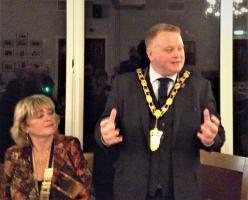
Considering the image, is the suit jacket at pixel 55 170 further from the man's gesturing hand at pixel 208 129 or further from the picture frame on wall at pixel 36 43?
the man's gesturing hand at pixel 208 129

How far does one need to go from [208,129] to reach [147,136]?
0.99 ft

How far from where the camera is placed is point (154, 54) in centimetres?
191

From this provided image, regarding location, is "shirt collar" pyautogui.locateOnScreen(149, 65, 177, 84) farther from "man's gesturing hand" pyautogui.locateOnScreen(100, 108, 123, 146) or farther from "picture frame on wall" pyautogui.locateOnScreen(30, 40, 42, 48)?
"picture frame on wall" pyautogui.locateOnScreen(30, 40, 42, 48)

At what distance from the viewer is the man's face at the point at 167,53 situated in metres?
1.88

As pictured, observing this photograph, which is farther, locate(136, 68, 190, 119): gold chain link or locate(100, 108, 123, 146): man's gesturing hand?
locate(136, 68, 190, 119): gold chain link

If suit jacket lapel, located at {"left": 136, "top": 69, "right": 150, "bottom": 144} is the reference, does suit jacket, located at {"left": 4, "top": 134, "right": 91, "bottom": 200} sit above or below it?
below

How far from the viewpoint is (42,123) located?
2412 millimetres

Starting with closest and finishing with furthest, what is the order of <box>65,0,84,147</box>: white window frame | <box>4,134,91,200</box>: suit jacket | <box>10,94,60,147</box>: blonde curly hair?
<box>4,134,91,200</box>: suit jacket < <box>10,94,60,147</box>: blonde curly hair < <box>65,0,84,147</box>: white window frame

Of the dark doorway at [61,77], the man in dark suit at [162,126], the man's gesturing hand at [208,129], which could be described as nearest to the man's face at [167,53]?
the man in dark suit at [162,126]

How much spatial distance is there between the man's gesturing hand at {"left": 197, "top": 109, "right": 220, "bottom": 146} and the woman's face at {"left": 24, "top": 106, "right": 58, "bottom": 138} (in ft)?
3.23

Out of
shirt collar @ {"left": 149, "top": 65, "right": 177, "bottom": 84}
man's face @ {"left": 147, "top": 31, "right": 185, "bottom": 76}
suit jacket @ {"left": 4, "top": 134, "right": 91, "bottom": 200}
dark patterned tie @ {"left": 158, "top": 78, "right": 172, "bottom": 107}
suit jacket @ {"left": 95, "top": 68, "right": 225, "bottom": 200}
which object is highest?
man's face @ {"left": 147, "top": 31, "right": 185, "bottom": 76}

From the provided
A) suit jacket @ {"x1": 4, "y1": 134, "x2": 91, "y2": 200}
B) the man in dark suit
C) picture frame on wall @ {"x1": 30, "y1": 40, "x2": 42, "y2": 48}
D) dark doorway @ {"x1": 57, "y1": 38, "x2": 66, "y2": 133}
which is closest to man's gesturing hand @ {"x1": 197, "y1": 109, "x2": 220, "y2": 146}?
the man in dark suit

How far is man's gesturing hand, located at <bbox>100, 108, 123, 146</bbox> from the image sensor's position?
1743 millimetres

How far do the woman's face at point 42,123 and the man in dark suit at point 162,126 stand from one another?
582 millimetres
